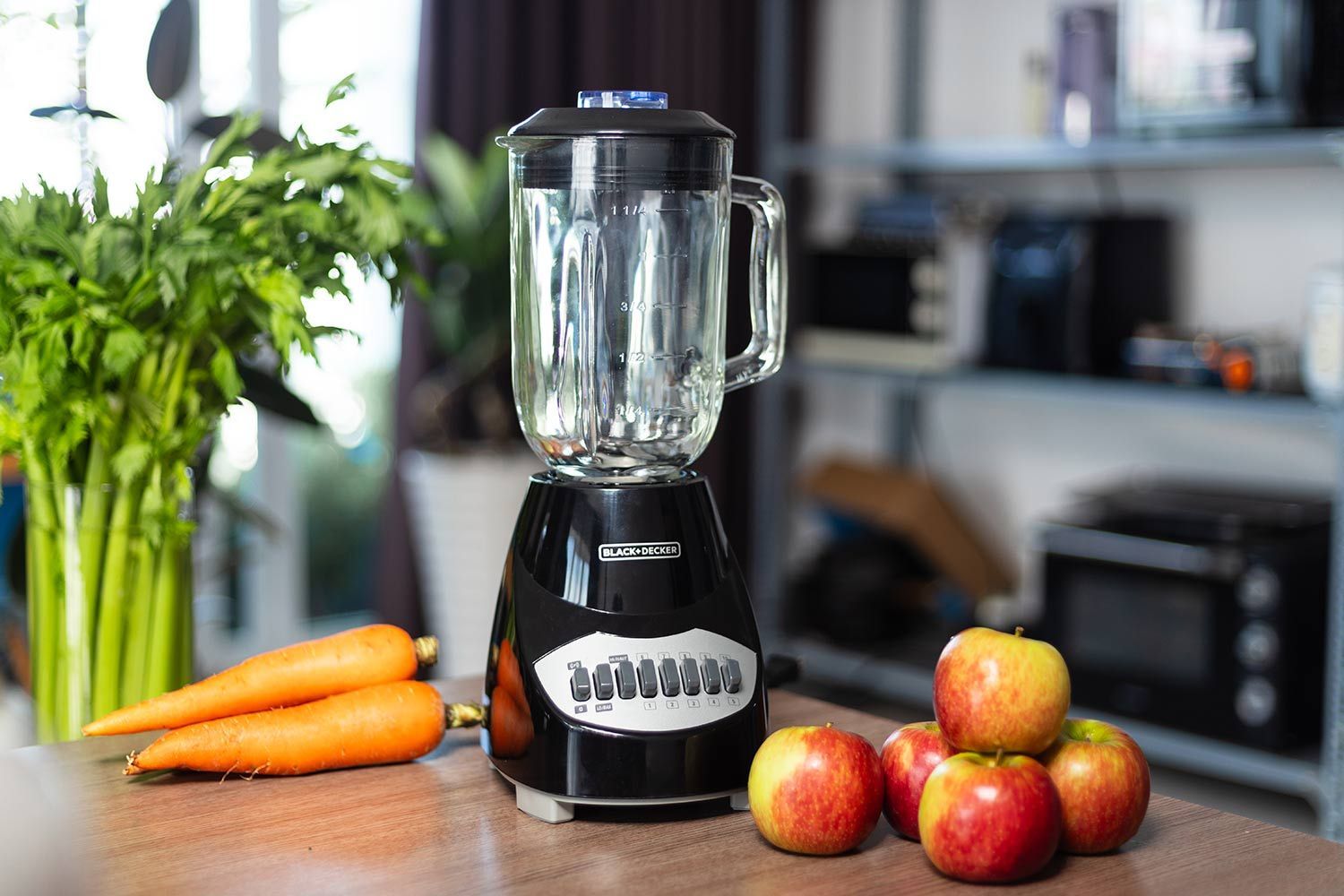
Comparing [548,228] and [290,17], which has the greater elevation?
[290,17]

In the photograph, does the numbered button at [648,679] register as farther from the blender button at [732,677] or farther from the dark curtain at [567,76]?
the dark curtain at [567,76]

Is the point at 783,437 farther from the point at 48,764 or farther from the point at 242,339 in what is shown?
the point at 48,764

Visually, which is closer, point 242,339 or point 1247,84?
point 242,339

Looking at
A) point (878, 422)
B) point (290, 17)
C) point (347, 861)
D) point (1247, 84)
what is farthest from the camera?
point (878, 422)

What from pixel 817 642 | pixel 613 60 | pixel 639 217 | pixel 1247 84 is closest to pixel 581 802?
pixel 639 217

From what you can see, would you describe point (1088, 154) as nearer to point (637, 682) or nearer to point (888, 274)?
point (888, 274)

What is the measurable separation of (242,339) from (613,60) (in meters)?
2.18

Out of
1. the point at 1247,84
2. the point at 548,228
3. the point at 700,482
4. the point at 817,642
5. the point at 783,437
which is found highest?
the point at 1247,84

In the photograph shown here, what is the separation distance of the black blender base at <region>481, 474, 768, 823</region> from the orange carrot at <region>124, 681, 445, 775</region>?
8cm

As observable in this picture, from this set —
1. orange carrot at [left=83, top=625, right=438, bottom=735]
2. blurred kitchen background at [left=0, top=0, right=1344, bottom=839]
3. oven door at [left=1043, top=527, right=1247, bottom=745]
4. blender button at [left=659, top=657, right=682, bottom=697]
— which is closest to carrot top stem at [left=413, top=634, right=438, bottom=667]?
orange carrot at [left=83, top=625, right=438, bottom=735]

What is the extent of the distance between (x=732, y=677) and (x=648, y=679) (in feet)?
0.20

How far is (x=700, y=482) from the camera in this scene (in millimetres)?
982

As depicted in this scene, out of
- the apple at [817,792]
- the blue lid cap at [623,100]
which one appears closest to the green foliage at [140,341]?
the blue lid cap at [623,100]

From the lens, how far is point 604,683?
3.02 ft
